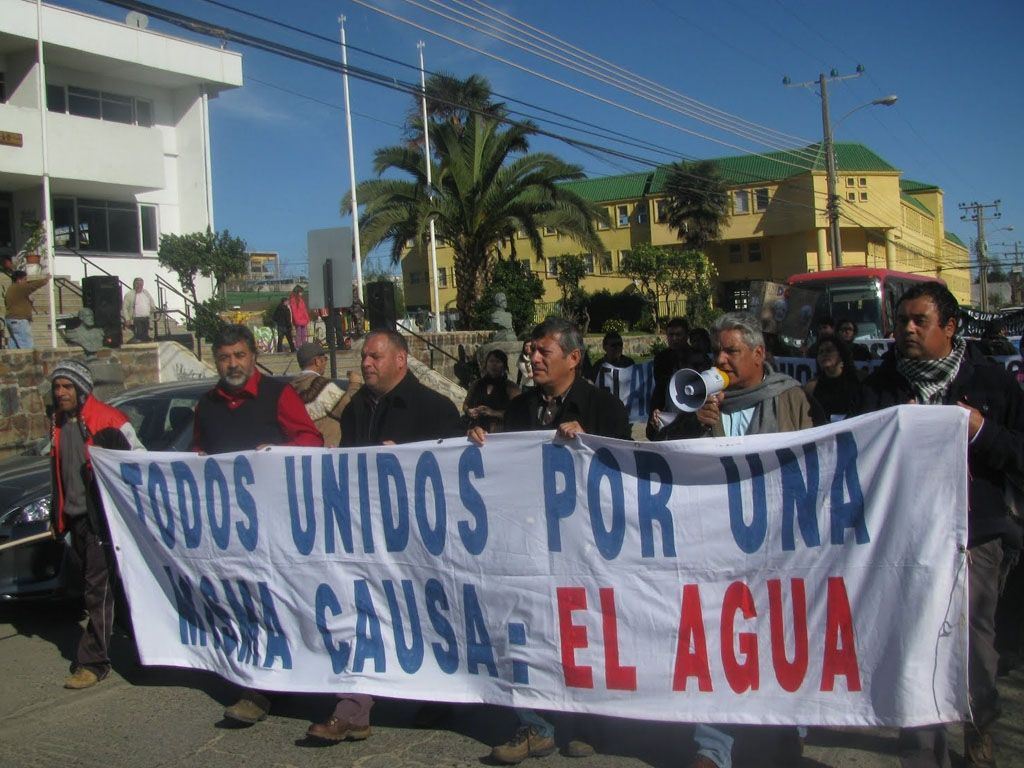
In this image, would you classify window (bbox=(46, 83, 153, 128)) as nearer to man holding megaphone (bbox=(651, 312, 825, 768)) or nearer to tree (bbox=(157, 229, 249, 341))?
tree (bbox=(157, 229, 249, 341))

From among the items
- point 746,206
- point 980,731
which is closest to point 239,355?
point 980,731

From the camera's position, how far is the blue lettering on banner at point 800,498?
3.89 metres

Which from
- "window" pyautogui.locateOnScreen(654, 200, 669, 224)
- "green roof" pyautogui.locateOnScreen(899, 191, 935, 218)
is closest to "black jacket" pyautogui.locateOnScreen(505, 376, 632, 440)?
"window" pyautogui.locateOnScreen(654, 200, 669, 224)

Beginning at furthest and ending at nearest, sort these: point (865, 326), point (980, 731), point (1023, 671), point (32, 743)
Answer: point (865, 326), point (1023, 671), point (32, 743), point (980, 731)

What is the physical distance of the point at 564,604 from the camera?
4266 mm

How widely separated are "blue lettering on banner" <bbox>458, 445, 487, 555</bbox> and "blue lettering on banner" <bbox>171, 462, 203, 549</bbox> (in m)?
1.54

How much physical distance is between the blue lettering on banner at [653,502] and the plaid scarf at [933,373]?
1.04 metres

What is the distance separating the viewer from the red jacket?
5609 mm

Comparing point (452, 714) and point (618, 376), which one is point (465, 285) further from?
point (452, 714)

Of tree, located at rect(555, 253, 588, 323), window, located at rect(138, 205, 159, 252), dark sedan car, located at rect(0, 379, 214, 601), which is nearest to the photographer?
dark sedan car, located at rect(0, 379, 214, 601)

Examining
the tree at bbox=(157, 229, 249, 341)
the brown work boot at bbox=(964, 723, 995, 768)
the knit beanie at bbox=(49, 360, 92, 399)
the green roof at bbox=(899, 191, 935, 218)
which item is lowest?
the brown work boot at bbox=(964, 723, 995, 768)

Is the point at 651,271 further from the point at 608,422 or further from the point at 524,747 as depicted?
the point at 524,747

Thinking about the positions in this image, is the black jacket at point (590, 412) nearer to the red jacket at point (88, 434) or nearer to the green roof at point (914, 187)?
the red jacket at point (88, 434)

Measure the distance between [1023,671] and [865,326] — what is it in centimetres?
2116
